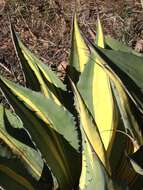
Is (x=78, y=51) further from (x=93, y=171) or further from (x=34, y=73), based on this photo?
(x=93, y=171)

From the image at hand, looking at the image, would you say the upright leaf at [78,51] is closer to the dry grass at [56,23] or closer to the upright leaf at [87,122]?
the upright leaf at [87,122]

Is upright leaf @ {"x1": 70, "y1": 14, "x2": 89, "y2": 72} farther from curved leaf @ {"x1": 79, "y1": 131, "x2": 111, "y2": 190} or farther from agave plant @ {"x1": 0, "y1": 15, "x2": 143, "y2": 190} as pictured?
curved leaf @ {"x1": 79, "y1": 131, "x2": 111, "y2": 190}

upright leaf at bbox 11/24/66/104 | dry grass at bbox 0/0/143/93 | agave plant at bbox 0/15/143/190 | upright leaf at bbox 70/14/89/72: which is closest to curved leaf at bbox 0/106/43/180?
agave plant at bbox 0/15/143/190

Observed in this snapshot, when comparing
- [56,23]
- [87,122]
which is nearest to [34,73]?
[87,122]

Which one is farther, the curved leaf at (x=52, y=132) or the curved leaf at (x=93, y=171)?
the curved leaf at (x=52, y=132)

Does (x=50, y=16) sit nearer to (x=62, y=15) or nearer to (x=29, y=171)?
(x=62, y=15)

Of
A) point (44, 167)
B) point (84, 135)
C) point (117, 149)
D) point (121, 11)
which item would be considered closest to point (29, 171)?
point (44, 167)

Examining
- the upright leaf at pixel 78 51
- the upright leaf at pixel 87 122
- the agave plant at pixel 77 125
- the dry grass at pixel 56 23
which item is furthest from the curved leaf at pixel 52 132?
the dry grass at pixel 56 23

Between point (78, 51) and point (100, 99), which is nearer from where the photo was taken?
point (100, 99)
